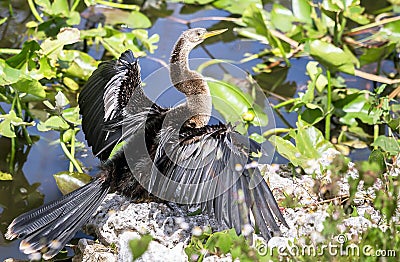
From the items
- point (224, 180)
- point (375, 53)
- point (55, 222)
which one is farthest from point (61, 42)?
point (375, 53)

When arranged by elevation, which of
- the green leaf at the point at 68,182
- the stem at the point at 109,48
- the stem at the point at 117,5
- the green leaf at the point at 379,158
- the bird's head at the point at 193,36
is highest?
the bird's head at the point at 193,36

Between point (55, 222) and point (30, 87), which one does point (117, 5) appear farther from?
point (55, 222)

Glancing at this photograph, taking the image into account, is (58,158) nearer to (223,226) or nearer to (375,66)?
(223,226)

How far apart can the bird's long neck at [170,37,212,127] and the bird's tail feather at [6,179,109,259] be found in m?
0.45

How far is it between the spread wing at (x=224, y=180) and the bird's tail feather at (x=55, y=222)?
0.35m

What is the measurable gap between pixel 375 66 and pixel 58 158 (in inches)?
75.1

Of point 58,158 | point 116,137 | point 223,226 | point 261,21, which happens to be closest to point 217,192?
point 223,226

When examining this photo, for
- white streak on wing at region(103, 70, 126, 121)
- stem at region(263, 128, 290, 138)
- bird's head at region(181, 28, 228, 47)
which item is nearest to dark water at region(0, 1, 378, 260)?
stem at region(263, 128, 290, 138)

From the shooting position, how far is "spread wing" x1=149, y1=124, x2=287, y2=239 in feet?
7.73

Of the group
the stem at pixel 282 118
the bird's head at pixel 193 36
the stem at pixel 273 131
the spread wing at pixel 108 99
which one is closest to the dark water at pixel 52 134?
the stem at pixel 282 118

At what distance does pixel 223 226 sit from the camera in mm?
2623

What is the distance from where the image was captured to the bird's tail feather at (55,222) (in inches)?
100

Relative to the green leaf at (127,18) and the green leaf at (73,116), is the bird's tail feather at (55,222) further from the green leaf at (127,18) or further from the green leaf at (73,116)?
the green leaf at (127,18)

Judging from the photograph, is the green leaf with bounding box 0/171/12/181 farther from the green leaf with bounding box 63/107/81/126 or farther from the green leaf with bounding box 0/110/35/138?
the green leaf with bounding box 63/107/81/126
